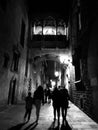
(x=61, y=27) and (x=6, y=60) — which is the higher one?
(x=61, y=27)

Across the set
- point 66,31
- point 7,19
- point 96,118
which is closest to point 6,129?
point 96,118

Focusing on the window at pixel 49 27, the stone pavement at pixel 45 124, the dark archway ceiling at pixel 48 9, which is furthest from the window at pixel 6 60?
A: the dark archway ceiling at pixel 48 9

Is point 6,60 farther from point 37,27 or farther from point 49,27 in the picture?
point 49,27

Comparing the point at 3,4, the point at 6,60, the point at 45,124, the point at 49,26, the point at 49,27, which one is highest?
the point at 49,26

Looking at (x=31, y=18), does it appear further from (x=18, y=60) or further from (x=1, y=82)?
(x=1, y=82)

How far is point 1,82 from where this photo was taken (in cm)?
883

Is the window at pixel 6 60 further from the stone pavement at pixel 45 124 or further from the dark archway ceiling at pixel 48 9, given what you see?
the dark archway ceiling at pixel 48 9

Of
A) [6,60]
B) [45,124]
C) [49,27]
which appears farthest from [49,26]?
[45,124]

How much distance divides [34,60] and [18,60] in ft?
16.1

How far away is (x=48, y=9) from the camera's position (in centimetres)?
1758

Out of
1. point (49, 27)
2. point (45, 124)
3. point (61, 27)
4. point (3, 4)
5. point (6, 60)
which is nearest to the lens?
point (45, 124)

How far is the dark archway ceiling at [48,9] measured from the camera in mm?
17156

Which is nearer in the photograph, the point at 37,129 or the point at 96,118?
the point at 37,129

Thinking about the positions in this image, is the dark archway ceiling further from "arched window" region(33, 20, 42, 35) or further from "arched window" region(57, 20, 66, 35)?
"arched window" region(33, 20, 42, 35)
